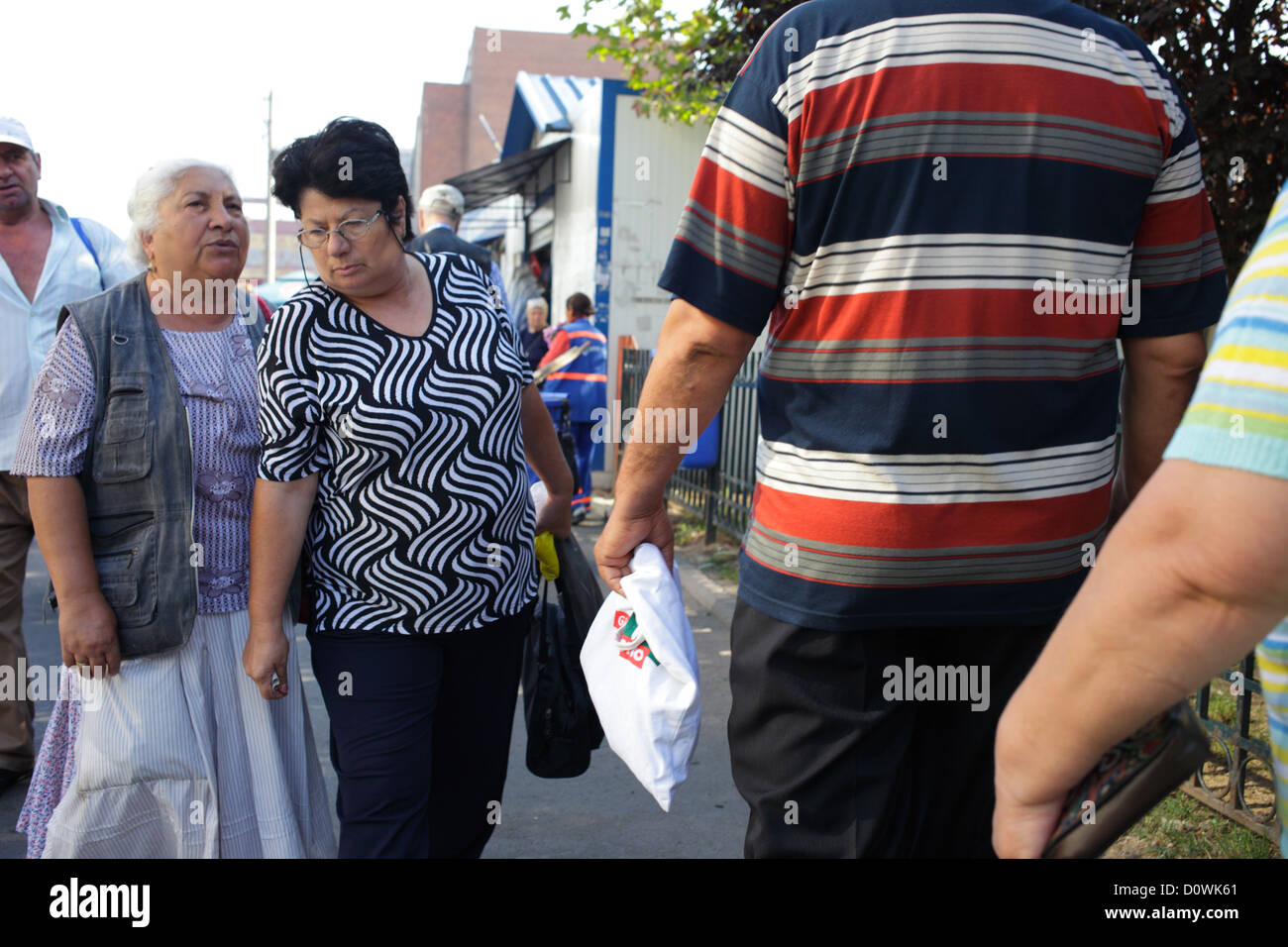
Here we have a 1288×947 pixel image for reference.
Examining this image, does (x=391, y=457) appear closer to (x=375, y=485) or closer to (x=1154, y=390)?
(x=375, y=485)

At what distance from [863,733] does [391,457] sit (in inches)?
48.5

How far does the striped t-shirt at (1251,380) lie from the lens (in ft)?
3.03

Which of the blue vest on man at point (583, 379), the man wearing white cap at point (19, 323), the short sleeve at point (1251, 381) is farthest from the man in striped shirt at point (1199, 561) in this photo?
the blue vest on man at point (583, 379)

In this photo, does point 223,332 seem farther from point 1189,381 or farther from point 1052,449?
point 1189,381

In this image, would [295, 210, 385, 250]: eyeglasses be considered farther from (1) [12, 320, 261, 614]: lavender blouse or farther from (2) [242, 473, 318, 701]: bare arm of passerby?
(2) [242, 473, 318, 701]: bare arm of passerby

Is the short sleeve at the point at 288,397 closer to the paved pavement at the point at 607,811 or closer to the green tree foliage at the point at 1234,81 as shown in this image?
the paved pavement at the point at 607,811

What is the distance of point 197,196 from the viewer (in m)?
2.78

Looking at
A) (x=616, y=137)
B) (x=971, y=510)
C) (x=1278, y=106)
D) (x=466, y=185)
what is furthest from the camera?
(x=466, y=185)

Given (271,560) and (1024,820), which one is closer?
(1024,820)

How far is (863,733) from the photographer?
1.86 m

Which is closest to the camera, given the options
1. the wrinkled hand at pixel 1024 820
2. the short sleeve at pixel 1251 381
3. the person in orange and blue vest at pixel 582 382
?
A: the short sleeve at pixel 1251 381

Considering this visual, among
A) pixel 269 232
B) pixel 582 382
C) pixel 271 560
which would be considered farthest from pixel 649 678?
pixel 269 232
